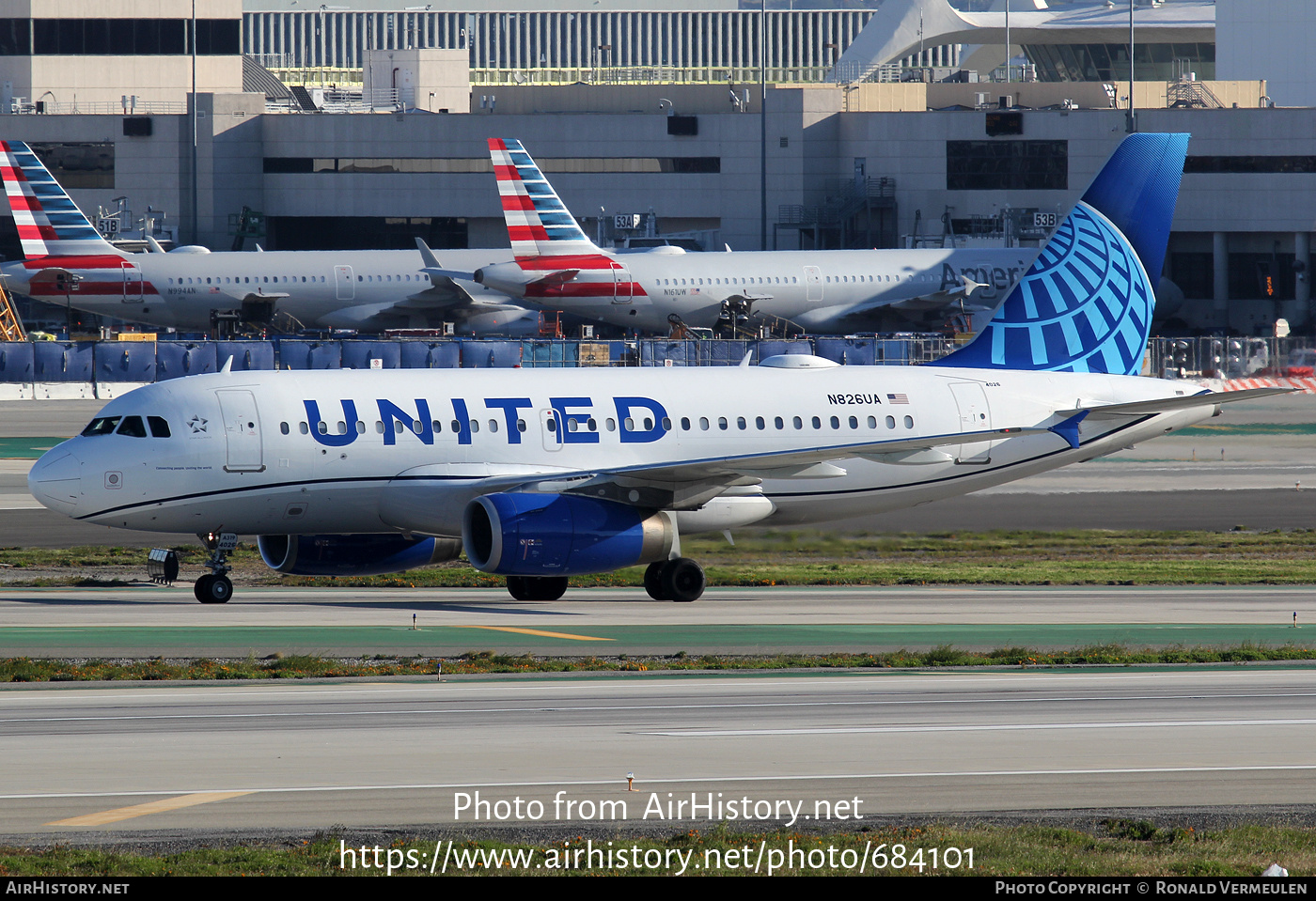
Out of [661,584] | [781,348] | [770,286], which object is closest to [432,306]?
[770,286]

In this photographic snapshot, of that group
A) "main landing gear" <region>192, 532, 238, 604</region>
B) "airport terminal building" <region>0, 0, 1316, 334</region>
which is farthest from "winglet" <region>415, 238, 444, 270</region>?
"main landing gear" <region>192, 532, 238, 604</region>

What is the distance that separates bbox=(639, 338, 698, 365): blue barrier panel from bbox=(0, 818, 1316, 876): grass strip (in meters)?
60.3

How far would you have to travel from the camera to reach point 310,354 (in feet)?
232

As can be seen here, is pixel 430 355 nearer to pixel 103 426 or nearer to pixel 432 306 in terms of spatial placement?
pixel 432 306

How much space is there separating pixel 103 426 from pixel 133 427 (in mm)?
553

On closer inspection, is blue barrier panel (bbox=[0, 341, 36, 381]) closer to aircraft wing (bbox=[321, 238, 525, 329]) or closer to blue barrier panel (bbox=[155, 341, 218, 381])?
blue barrier panel (bbox=[155, 341, 218, 381])

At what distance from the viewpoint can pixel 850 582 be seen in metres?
33.9

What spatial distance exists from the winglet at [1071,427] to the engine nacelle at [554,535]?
9020mm

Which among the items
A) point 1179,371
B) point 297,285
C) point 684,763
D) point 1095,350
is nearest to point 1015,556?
point 1095,350

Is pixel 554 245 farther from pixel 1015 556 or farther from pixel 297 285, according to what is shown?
pixel 1015 556

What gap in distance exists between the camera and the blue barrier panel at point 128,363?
2776 inches

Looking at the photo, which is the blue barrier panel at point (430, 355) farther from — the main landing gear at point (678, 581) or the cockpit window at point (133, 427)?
the cockpit window at point (133, 427)

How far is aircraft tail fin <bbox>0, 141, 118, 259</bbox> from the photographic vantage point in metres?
83.5

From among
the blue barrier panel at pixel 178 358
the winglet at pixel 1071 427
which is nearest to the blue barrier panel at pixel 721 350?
the blue barrier panel at pixel 178 358
